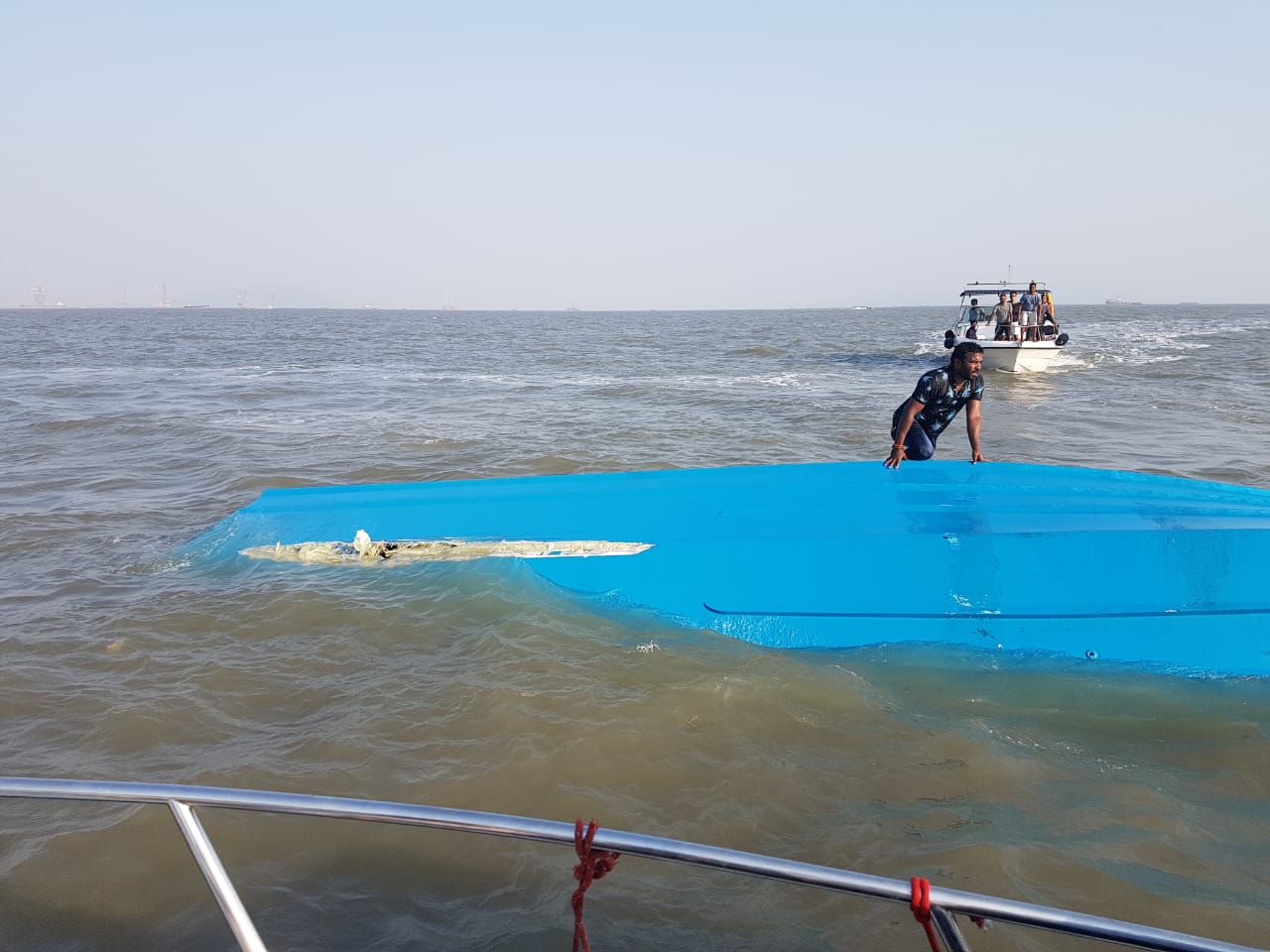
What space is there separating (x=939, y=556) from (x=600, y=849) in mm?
3876

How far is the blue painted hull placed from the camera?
15.3 ft

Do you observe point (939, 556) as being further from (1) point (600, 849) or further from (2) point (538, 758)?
(1) point (600, 849)

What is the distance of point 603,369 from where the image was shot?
938 inches

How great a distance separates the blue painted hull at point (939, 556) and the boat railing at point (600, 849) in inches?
134

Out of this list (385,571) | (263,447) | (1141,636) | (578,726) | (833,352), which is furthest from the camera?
(833,352)

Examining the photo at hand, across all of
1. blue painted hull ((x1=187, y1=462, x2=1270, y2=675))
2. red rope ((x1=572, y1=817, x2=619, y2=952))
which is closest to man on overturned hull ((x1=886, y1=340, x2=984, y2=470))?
blue painted hull ((x1=187, y1=462, x2=1270, y2=675))

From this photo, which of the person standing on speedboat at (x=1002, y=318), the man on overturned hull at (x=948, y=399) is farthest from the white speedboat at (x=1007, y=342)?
the man on overturned hull at (x=948, y=399)

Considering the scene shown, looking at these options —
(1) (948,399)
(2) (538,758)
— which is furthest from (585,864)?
→ (1) (948,399)

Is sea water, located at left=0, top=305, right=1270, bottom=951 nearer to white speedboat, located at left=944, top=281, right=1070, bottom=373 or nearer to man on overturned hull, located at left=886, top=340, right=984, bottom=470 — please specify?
man on overturned hull, located at left=886, top=340, right=984, bottom=470

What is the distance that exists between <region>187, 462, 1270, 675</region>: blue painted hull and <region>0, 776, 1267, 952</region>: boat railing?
3.41 metres

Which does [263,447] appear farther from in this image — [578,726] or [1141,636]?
[1141,636]

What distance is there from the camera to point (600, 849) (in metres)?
1.56

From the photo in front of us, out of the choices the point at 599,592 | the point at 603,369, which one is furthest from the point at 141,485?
the point at 603,369

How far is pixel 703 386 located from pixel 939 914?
18.2 m
